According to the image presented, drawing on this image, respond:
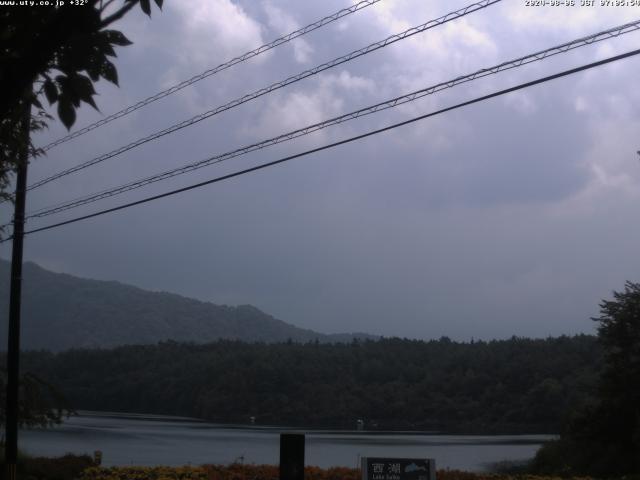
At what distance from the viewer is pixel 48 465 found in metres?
19.7

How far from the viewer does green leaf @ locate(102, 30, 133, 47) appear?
16.0 ft

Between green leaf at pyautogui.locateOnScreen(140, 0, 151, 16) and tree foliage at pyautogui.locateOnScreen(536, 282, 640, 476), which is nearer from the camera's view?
green leaf at pyautogui.locateOnScreen(140, 0, 151, 16)

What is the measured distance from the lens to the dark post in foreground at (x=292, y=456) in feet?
37.3

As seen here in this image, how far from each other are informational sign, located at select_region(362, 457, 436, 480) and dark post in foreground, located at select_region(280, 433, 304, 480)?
1.05 m

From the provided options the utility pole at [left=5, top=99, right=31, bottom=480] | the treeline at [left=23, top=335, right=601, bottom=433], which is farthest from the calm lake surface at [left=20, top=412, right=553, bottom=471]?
the utility pole at [left=5, top=99, right=31, bottom=480]

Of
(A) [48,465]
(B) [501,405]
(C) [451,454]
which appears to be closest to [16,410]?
(A) [48,465]

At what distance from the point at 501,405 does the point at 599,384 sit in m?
14.4

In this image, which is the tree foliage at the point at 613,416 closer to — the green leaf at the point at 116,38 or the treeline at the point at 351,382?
the treeline at the point at 351,382

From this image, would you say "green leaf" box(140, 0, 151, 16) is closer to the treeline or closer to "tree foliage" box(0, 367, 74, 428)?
"tree foliage" box(0, 367, 74, 428)

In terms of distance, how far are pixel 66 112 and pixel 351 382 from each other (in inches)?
1963

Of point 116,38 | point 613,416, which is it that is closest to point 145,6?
point 116,38

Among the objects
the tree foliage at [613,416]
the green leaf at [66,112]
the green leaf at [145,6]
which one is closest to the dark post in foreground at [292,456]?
the green leaf at [66,112]

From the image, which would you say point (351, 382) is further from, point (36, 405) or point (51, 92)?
point (51, 92)

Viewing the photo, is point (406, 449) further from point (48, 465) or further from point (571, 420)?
point (48, 465)
